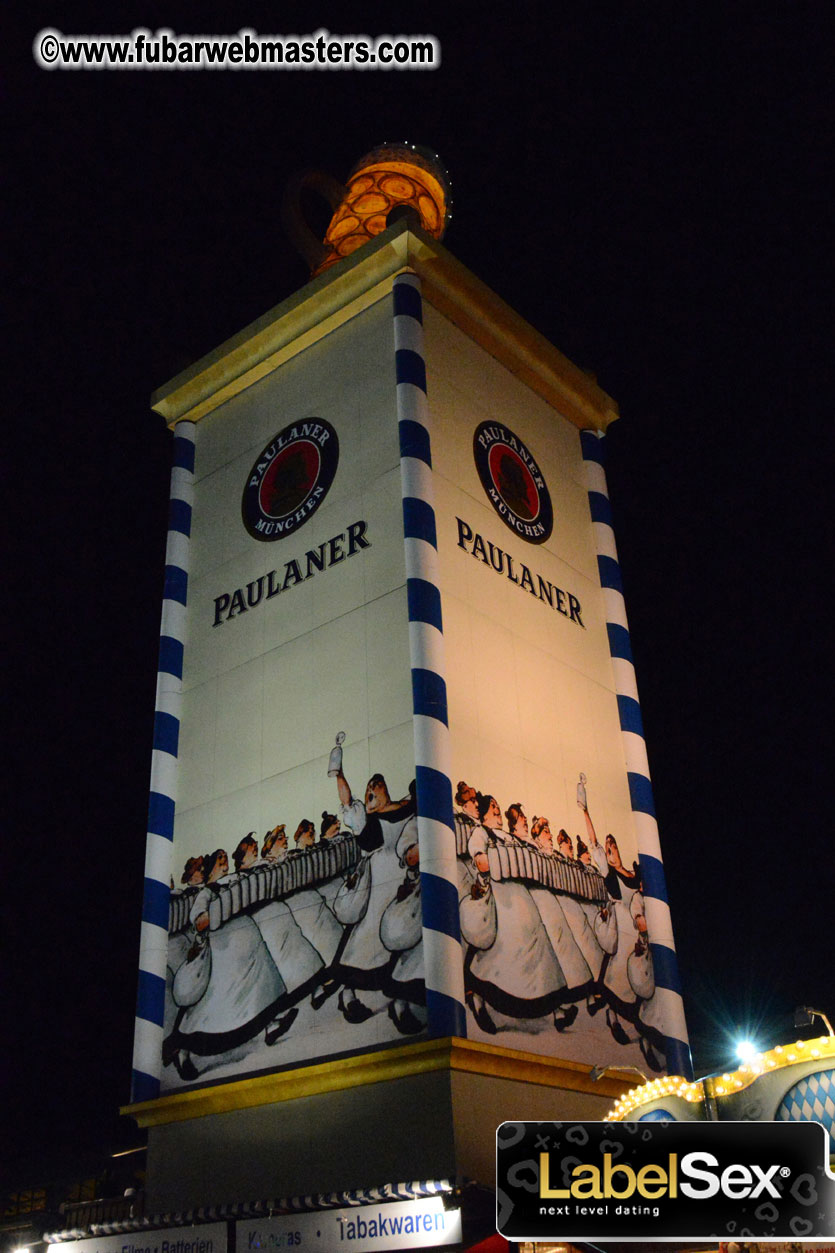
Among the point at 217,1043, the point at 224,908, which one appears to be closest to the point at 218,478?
the point at 224,908

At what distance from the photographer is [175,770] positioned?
1948 centimetres

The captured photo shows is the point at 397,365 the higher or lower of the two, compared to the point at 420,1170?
higher

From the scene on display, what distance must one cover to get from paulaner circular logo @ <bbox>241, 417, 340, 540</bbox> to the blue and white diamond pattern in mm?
12149

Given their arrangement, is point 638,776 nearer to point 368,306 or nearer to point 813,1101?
point 368,306

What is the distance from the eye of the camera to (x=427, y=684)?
16.2m

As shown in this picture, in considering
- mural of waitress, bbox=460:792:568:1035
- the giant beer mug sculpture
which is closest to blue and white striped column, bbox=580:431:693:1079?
mural of waitress, bbox=460:792:568:1035

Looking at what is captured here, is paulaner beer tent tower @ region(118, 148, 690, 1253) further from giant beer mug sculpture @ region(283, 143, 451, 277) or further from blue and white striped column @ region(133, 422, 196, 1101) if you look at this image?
giant beer mug sculpture @ region(283, 143, 451, 277)

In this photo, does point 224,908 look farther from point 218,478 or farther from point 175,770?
point 218,478

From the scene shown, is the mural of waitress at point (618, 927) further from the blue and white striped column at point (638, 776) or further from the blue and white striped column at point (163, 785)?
the blue and white striped column at point (163, 785)

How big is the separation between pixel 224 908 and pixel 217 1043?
1908 millimetres

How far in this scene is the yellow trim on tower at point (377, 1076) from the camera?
14188 millimetres

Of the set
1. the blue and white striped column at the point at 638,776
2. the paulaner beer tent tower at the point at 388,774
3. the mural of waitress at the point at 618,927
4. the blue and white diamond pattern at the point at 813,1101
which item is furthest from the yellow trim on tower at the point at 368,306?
the blue and white diamond pattern at the point at 813,1101

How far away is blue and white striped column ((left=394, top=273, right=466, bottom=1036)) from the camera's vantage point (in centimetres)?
1459

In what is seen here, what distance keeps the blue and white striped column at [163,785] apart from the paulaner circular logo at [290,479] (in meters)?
1.64
